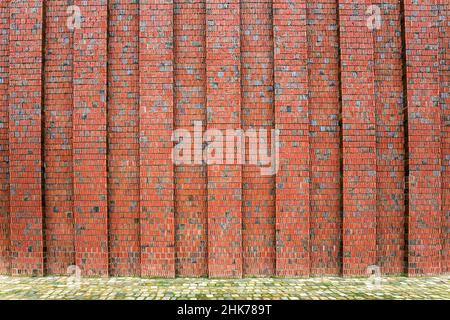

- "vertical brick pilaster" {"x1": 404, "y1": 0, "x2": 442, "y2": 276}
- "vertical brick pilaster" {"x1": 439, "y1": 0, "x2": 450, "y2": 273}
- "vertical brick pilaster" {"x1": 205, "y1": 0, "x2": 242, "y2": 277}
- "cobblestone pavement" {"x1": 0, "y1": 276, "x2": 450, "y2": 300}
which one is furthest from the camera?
"vertical brick pilaster" {"x1": 439, "y1": 0, "x2": 450, "y2": 273}

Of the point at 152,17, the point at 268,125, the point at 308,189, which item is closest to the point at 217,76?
the point at 268,125

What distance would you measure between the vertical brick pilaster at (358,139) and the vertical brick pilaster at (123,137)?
3855 mm

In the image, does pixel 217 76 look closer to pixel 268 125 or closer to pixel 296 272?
pixel 268 125

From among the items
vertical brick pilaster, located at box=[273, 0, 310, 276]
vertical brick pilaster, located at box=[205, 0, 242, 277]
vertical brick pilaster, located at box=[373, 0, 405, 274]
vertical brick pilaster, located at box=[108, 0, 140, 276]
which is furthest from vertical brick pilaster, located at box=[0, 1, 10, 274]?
vertical brick pilaster, located at box=[373, 0, 405, 274]

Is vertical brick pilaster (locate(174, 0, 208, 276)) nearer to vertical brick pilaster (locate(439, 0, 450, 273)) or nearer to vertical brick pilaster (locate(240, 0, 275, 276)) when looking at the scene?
vertical brick pilaster (locate(240, 0, 275, 276))

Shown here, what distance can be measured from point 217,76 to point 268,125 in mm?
1308

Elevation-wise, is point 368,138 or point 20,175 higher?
point 368,138

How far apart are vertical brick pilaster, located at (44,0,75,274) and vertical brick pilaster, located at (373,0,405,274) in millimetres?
5816

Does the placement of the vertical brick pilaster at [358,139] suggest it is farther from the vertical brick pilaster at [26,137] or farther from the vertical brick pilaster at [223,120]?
the vertical brick pilaster at [26,137]

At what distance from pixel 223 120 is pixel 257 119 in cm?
65

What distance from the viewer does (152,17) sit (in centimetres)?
552

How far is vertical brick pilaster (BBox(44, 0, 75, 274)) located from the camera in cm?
553

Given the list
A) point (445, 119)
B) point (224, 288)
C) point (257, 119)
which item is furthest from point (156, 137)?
point (445, 119)

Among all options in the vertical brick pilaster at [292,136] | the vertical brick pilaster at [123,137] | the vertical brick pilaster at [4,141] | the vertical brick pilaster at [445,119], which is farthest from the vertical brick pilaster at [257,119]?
the vertical brick pilaster at [4,141]
